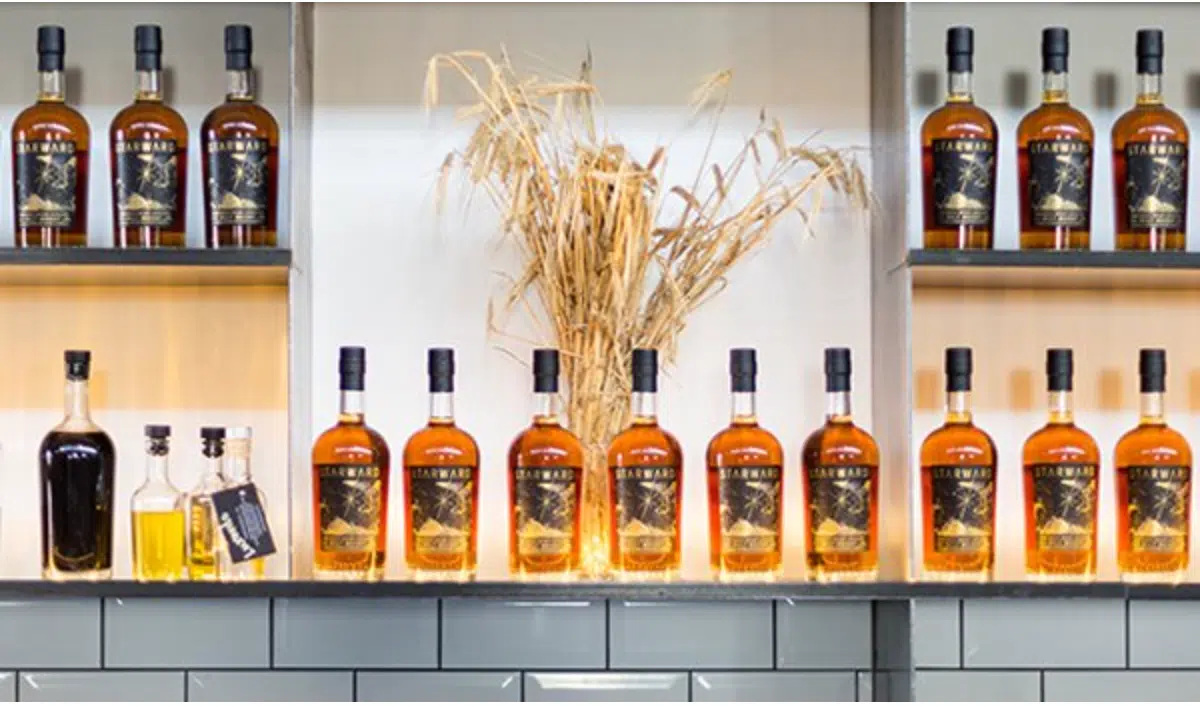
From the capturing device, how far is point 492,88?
216 cm

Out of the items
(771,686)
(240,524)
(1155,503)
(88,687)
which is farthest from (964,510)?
(88,687)

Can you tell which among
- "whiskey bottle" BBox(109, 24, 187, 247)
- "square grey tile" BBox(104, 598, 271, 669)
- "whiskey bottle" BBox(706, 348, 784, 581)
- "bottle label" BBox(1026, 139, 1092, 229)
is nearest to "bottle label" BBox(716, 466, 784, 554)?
"whiskey bottle" BBox(706, 348, 784, 581)

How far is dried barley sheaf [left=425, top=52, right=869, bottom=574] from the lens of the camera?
6.75ft

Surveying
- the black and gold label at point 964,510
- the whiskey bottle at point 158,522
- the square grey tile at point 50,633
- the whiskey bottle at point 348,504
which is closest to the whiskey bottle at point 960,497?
the black and gold label at point 964,510

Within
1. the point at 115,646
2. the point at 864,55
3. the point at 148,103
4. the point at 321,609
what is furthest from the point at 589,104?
the point at 115,646

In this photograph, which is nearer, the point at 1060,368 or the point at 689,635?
the point at 1060,368

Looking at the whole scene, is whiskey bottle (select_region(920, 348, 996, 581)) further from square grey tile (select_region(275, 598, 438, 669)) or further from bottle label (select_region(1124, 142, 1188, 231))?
square grey tile (select_region(275, 598, 438, 669))

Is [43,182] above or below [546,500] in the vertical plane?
above

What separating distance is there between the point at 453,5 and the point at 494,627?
31.4 inches

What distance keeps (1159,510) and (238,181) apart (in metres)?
1.13

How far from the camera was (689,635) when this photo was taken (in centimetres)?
215

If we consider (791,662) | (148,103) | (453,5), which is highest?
(453,5)

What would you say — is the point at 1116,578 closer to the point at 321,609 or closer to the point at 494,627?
the point at 494,627

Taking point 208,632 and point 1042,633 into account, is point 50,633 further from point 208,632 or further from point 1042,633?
point 1042,633
